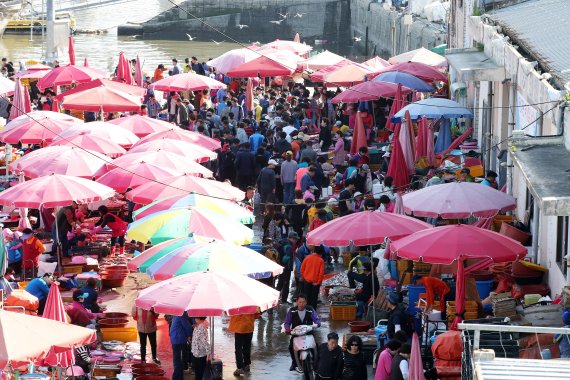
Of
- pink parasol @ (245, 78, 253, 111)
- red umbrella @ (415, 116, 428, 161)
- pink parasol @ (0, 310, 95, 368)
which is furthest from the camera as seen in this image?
pink parasol @ (245, 78, 253, 111)

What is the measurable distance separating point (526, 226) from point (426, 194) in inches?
73.0

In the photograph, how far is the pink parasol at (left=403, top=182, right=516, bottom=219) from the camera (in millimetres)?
16781

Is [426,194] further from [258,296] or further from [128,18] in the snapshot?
[128,18]

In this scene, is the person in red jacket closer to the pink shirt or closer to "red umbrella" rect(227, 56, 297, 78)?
the pink shirt

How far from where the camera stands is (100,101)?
26188 millimetres

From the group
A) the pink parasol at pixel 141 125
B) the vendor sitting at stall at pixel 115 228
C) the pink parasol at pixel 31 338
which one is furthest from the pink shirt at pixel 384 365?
the pink parasol at pixel 141 125

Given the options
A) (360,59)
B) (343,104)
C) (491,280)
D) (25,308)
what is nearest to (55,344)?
(25,308)

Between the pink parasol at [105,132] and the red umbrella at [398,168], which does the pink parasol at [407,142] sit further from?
the pink parasol at [105,132]

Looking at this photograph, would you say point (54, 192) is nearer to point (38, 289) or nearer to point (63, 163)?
point (63, 163)

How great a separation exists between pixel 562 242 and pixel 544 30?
498 cm

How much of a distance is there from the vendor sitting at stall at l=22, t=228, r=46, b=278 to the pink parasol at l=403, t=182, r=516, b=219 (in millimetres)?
5682

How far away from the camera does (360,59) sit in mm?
62031

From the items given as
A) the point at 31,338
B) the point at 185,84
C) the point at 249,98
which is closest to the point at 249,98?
the point at 249,98

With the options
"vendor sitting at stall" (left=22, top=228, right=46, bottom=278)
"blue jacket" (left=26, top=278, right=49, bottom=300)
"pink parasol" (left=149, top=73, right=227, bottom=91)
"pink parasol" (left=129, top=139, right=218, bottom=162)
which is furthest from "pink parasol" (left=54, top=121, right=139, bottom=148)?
"blue jacket" (left=26, top=278, right=49, bottom=300)
